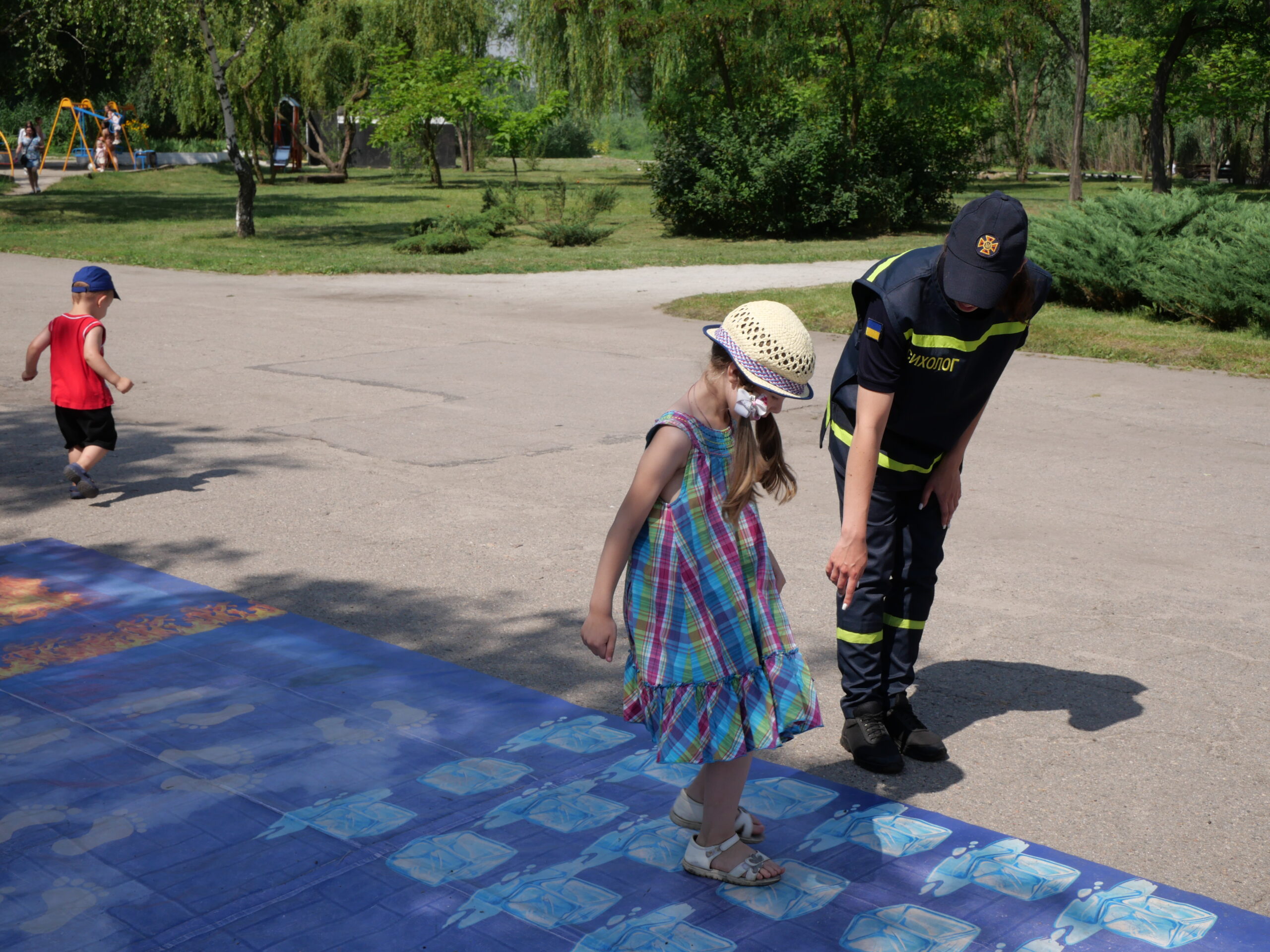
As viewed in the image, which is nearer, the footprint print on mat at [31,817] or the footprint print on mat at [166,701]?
the footprint print on mat at [31,817]

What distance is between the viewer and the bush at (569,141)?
228ft

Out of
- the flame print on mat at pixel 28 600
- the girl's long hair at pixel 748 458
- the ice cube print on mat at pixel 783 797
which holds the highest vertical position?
the girl's long hair at pixel 748 458

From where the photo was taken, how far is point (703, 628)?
2.94 metres

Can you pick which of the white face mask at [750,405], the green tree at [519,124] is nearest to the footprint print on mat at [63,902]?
the white face mask at [750,405]

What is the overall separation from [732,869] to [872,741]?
872 mm

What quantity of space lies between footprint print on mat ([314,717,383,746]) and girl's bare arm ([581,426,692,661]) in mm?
1357

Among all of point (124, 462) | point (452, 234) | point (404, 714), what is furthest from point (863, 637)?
point (452, 234)

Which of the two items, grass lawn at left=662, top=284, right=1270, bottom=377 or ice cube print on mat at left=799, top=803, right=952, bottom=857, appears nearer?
ice cube print on mat at left=799, top=803, right=952, bottom=857

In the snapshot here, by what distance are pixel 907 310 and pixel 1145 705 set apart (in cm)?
182

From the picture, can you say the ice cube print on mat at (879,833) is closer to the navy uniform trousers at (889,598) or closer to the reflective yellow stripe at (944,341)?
the navy uniform trousers at (889,598)

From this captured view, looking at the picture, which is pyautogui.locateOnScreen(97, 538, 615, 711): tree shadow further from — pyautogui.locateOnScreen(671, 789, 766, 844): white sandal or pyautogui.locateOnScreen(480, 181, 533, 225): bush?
pyautogui.locateOnScreen(480, 181, 533, 225): bush

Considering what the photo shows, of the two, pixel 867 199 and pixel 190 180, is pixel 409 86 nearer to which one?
pixel 190 180

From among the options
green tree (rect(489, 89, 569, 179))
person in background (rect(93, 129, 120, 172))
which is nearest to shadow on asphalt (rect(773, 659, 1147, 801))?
green tree (rect(489, 89, 569, 179))

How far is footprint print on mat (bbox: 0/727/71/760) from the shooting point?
3.77 meters
